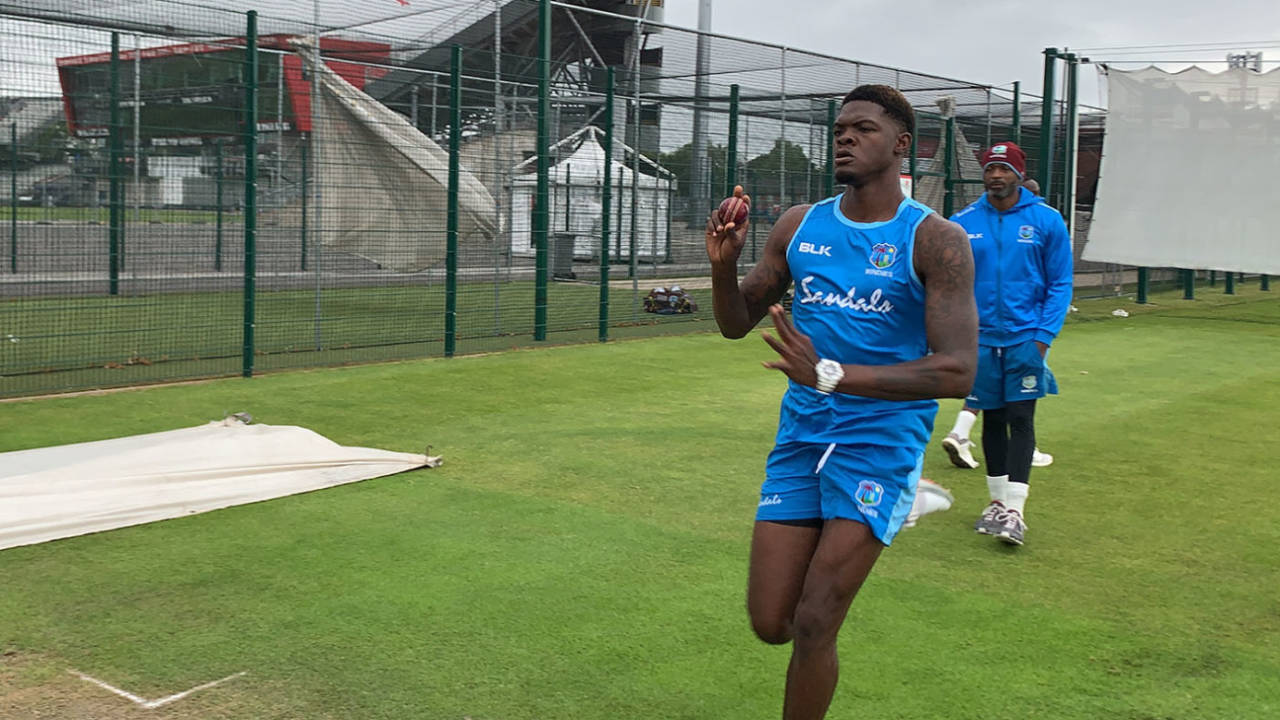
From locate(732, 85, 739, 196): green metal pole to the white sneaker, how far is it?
13092mm

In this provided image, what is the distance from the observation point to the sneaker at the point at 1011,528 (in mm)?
6219

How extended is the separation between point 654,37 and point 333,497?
11517 millimetres

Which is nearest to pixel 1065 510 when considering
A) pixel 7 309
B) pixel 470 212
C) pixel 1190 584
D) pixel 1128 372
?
pixel 1190 584

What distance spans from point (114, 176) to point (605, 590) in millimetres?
7648

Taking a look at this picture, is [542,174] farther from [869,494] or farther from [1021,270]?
[869,494]

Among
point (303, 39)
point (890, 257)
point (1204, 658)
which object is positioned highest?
point (303, 39)

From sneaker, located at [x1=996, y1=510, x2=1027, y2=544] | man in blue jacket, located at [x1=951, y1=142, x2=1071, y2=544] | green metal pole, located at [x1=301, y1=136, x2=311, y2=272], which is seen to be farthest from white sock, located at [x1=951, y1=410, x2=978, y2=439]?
green metal pole, located at [x1=301, y1=136, x2=311, y2=272]

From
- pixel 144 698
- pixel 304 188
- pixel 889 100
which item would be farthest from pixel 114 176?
pixel 889 100

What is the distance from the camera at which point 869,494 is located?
11.8ft

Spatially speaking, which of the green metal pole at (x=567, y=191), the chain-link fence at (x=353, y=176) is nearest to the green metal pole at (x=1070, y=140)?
the chain-link fence at (x=353, y=176)

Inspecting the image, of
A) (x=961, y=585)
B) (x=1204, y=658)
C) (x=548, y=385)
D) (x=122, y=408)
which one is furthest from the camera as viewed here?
(x=548, y=385)

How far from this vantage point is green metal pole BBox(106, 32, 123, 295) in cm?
1171

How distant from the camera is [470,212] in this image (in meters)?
13.4

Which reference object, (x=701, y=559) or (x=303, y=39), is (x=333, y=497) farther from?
(x=303, y=39)
